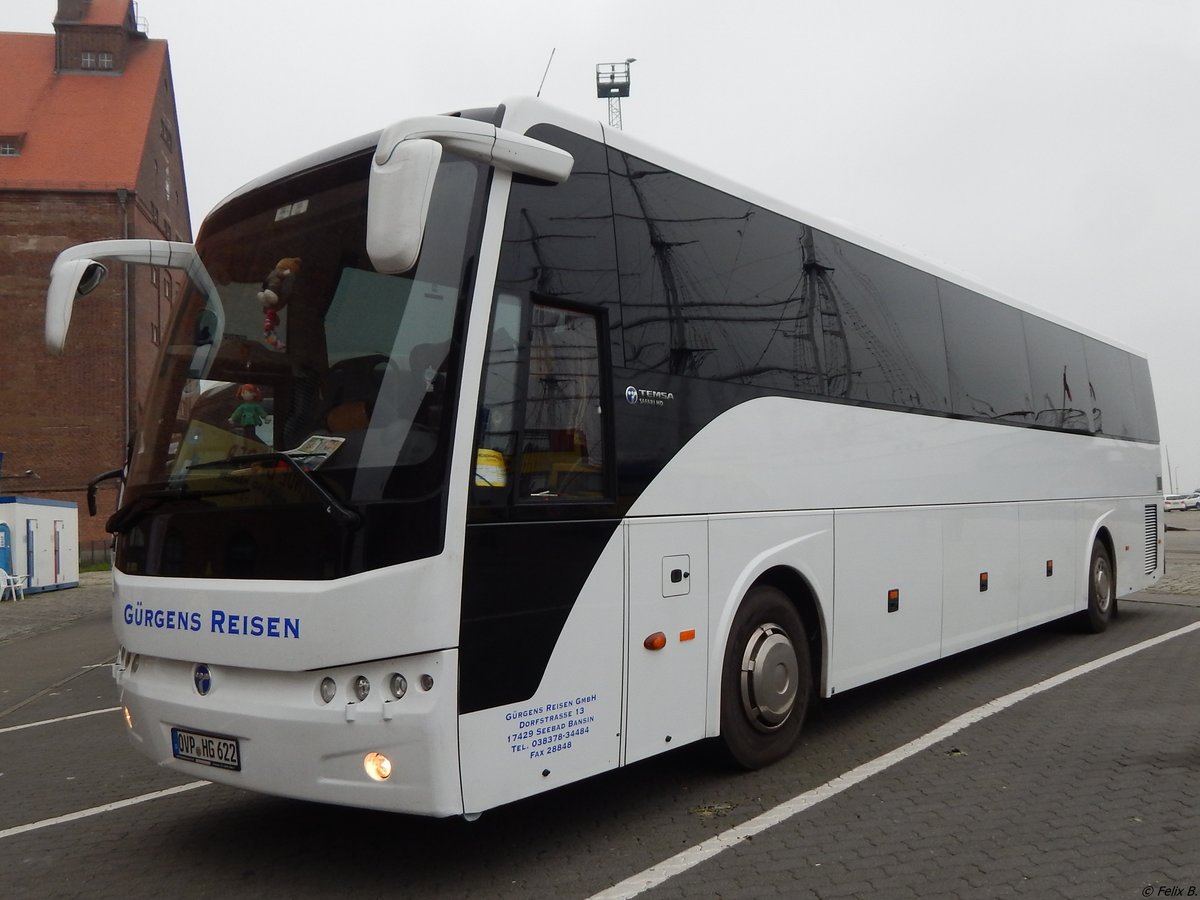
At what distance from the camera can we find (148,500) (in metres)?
5.05

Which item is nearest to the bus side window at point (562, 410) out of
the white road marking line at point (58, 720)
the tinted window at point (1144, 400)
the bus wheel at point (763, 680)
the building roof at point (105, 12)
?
the bus wheel at point (763, 680)

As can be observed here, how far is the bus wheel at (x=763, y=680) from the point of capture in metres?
6.06

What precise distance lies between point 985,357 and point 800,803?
530 centimetres

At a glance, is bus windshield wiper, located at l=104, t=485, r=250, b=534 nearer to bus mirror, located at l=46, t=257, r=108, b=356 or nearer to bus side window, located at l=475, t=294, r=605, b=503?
bus mirror, located at l=46, t=257, r=108, b=356

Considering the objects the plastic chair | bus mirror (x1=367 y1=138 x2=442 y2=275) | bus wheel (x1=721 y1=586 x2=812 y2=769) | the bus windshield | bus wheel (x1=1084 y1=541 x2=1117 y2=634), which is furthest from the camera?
the plastic chair

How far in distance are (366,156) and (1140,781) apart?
516cm

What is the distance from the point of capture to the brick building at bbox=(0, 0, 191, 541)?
4000 centimetres

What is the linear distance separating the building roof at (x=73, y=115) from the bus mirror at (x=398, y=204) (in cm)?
4222

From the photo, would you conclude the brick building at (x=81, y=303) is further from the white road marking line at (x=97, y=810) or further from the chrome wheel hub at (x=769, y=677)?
the chrome wheel hub at (x=769, y=677)

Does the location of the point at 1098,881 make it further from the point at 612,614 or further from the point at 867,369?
the point at 867,369

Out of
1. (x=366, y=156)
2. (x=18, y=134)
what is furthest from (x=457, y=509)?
(x=18, y=134)

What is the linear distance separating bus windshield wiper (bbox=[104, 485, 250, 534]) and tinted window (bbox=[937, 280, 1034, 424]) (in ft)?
20.0

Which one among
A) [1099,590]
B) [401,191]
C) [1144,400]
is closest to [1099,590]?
[1099,590]

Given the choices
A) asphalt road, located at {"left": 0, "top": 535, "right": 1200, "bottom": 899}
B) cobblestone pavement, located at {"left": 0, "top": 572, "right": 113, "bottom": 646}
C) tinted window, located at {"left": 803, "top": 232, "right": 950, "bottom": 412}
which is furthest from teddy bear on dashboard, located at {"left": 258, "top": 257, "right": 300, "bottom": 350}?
cobblestone pavement, located at {"left": 0, "top": 572, "right": 113, "bottom": 646}
